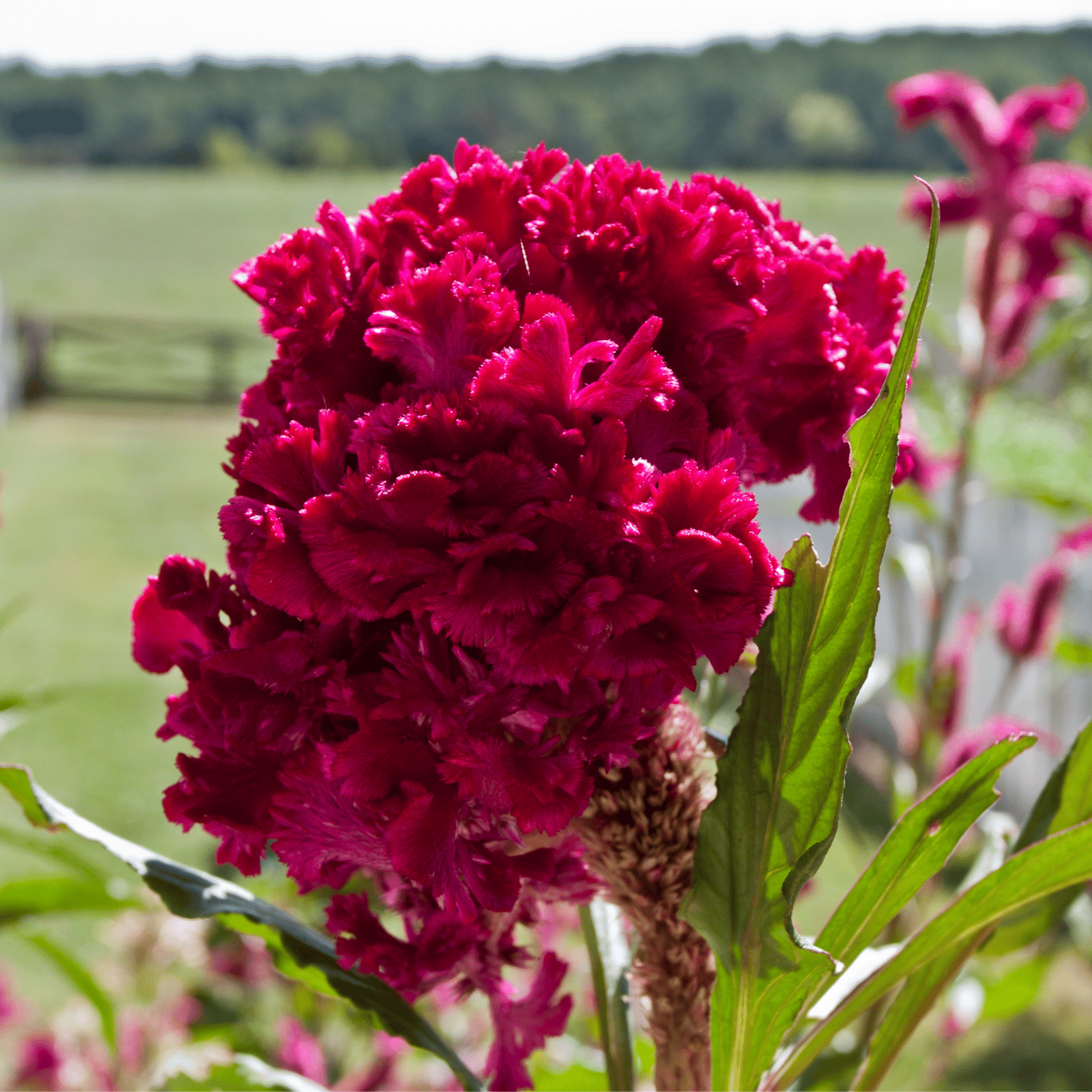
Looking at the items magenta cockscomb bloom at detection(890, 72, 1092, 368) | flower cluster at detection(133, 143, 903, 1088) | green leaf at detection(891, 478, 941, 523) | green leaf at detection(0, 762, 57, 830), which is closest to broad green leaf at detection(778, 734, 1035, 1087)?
flower cluster at detection(133, 143, 903, 1088)

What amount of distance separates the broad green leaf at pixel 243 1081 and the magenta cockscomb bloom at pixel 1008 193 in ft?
3.63

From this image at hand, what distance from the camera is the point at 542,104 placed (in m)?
21.5

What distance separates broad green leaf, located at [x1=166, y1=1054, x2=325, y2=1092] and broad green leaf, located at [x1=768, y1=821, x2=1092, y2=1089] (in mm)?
251

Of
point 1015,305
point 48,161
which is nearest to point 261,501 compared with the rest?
point 1015,305

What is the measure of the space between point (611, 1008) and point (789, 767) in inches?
7.1

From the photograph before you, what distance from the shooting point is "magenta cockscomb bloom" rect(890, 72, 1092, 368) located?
124 centimetres

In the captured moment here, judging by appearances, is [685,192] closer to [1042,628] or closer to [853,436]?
[853,436]

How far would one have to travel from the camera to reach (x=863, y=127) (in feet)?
48.2

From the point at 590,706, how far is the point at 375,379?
0.14 meters

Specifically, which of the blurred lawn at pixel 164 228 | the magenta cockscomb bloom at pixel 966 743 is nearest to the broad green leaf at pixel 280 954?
the magenta cockscomb bloom at pixel 966 743

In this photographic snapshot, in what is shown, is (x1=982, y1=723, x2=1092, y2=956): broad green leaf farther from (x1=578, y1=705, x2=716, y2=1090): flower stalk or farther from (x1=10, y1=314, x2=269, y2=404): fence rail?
(x1=10, y1=314, x2=269, y2=404): fence rail

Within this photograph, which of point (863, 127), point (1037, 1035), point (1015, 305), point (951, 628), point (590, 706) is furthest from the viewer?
point (863, 127)

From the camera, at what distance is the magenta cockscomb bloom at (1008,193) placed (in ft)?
4.07

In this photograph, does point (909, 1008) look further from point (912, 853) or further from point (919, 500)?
point (919, 500)
